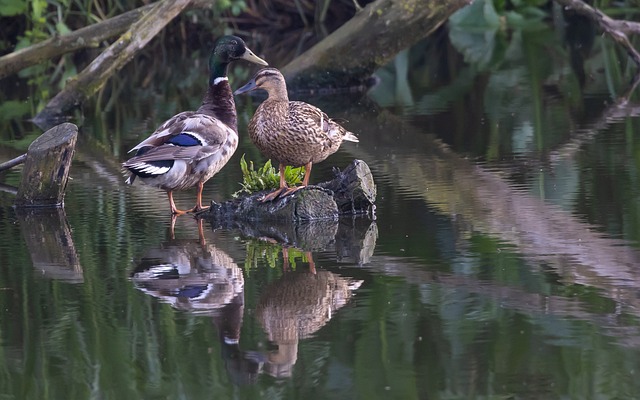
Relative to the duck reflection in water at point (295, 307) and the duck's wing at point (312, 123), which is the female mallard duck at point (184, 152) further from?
the duck reflection in water at point (295, 307)

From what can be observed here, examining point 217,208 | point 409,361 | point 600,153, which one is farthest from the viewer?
point 600,153

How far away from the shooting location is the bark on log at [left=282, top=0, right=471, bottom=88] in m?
14.3

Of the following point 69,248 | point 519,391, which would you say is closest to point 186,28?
point 69,248

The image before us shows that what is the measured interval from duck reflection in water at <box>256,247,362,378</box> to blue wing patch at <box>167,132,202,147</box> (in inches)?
69.6

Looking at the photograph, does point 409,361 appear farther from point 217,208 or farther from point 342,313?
point 217,208

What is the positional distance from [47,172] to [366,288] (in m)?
3.72

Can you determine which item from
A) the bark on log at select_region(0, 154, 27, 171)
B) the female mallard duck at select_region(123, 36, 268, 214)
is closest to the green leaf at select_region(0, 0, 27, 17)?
the bark on log at select_region(0, 154, 27, 171)

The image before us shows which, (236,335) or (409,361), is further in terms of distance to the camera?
(236,335)

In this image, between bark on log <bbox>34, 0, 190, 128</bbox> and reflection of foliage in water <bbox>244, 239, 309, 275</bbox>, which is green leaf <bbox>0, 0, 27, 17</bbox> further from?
reflection of foliage in water <bbox>244, 239, 309, 275</bbox>

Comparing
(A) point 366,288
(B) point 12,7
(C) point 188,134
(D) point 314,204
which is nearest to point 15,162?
(C) point 188,134

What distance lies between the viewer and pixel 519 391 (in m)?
4.77

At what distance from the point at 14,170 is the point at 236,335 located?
6121 millimetres

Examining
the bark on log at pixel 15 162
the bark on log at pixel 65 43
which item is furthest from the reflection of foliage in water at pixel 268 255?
the bark on log at pixel 65 43

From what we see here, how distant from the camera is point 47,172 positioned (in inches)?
364
